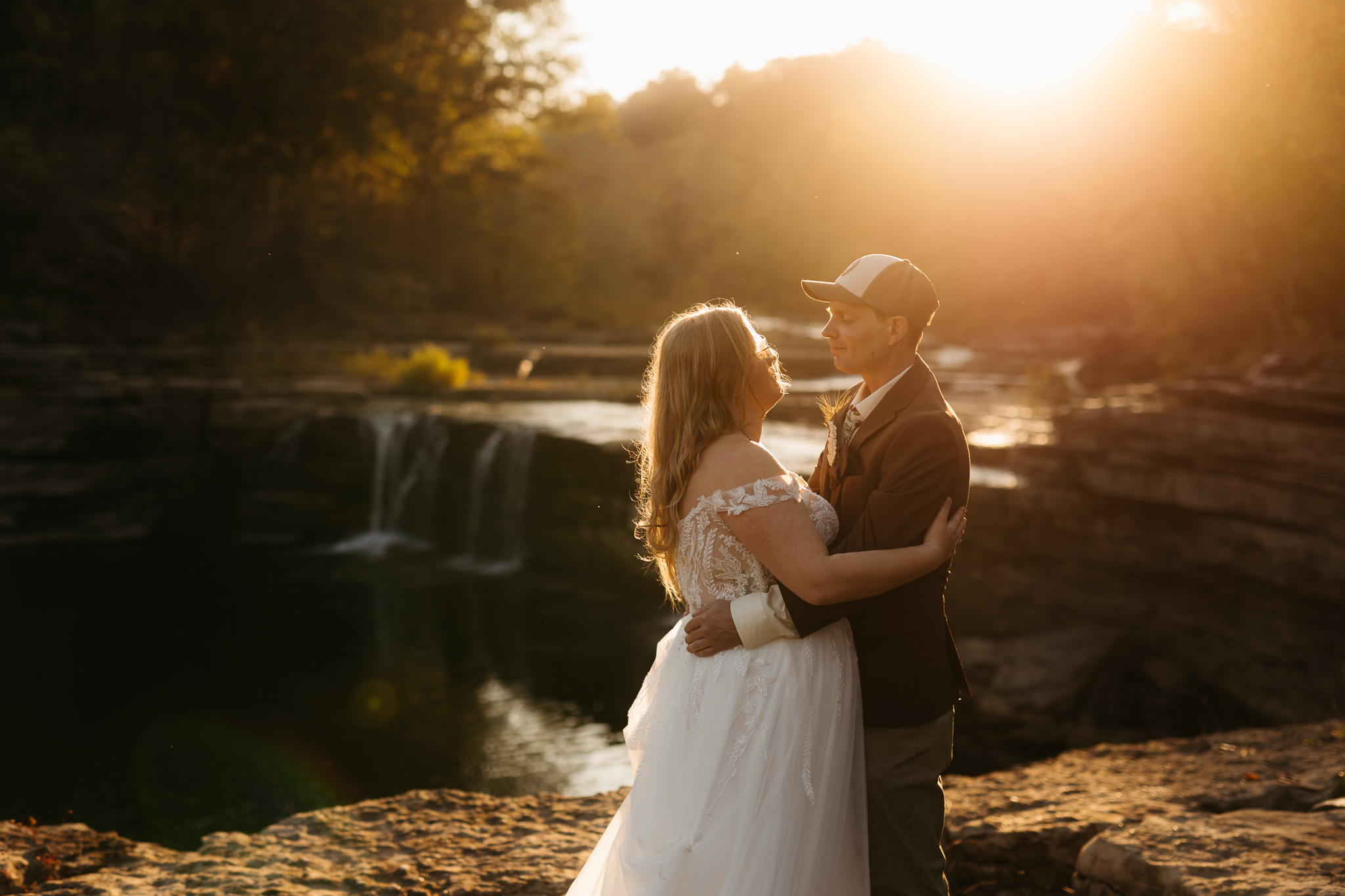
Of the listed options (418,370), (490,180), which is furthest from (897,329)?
(490,180)

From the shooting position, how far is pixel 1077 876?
273cm

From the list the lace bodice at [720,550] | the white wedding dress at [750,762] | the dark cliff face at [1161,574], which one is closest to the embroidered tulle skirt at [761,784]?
the white wedding dress at [750,762]

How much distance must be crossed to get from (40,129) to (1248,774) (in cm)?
2455

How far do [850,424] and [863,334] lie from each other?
0.23 metres

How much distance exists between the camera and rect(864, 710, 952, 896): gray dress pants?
198 centimetres

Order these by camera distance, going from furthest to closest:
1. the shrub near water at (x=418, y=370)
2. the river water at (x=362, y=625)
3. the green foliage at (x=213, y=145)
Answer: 1. the green foliage at (x=213, y=145)
2. the shrub near water at (x=418, y=370)
3. the river water at (x=362, y=625)

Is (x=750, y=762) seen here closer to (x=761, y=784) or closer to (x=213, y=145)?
Result: (x=761, y=784)

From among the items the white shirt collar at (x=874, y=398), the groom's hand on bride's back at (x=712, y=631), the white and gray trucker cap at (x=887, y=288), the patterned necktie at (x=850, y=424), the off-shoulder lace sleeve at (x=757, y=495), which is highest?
the white and gray trucker cap at (x=887, y=288)

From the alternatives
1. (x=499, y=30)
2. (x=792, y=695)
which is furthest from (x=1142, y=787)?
(x=499, y=30)

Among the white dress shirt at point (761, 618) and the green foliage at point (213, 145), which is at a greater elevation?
the green foliage at point (213, 145)

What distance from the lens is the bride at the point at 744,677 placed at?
72.6 inches

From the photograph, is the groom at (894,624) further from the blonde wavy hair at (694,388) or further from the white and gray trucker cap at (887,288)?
the blonde wavy hair at (694,388)

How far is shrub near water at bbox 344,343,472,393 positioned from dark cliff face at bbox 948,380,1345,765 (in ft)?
36.4

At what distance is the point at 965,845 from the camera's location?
3.05m
